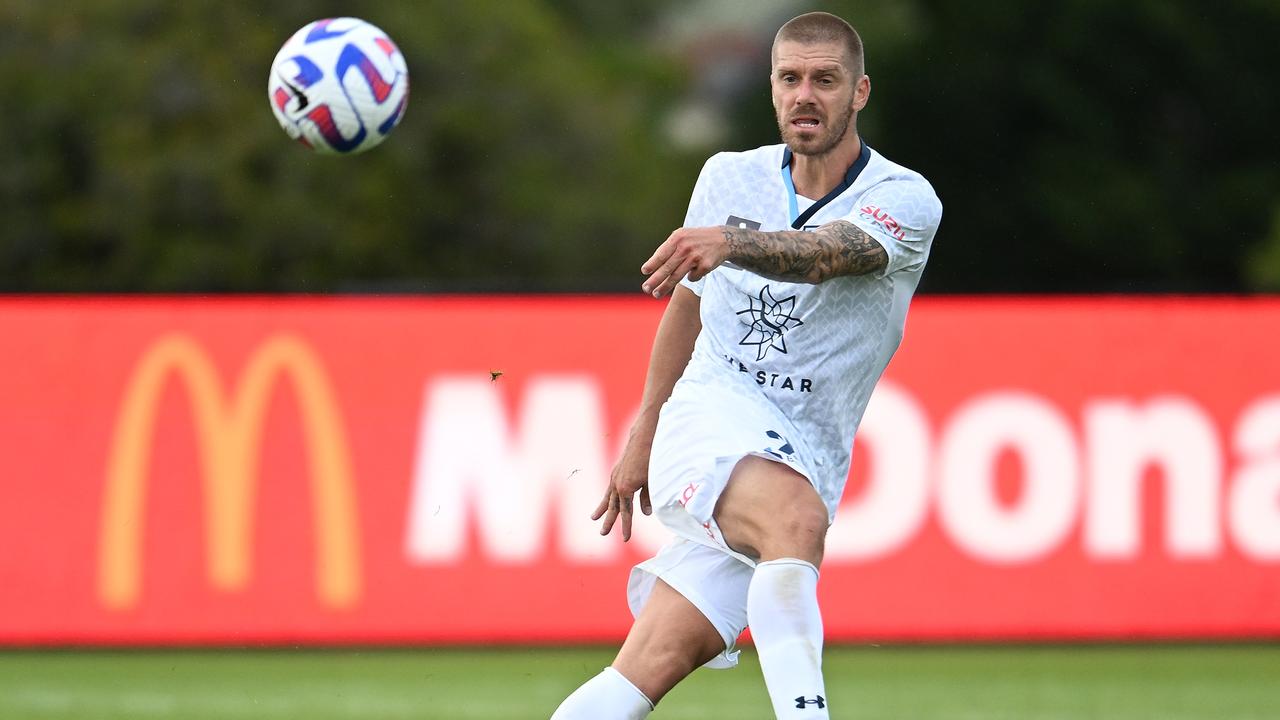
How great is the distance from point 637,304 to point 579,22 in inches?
1614

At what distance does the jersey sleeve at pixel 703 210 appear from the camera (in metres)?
6.24

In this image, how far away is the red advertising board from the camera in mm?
11516

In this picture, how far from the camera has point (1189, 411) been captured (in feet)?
38.8

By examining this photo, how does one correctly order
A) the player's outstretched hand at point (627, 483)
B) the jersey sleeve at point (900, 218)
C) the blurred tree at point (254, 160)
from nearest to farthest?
the jersey sleeve at point (900, 218)
the player's outstretched hand at point (627, 483)
the blurred tree at point (254, 160)

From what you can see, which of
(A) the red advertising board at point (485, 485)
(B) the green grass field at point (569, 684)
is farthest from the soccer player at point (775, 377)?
(A) the red advertising board at point (485, 485)

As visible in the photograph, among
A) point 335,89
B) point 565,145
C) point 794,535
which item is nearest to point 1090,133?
point 565,145

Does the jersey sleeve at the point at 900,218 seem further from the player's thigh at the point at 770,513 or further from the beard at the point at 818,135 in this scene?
the player's thigh at the point at 770,513

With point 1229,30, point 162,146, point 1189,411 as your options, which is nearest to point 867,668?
point 1189,411

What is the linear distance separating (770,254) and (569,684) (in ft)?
17.0

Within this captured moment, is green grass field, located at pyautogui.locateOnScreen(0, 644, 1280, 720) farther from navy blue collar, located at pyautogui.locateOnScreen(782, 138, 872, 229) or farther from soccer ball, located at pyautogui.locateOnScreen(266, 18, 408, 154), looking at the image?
navy blue collar, located at pyautogui.locateOnScreen(782, 138, 872, 229)

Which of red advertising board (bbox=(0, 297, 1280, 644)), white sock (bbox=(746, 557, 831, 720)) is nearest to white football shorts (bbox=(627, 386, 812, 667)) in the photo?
white sock (bbox=(746, 557, 831, 720))

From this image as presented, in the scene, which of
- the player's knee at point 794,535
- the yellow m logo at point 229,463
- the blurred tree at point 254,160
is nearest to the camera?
the player's knee at point 794,535

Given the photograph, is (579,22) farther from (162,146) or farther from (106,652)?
(106,652)

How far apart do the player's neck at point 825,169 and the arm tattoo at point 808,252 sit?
0.28 m
